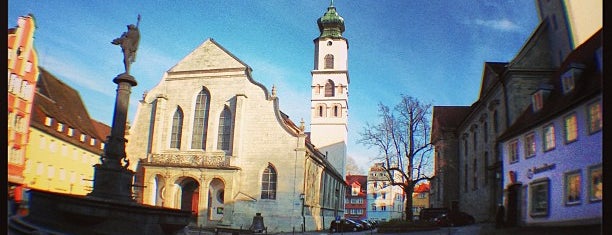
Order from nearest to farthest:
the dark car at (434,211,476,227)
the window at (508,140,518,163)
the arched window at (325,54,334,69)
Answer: the window at (508,140,518,163) < the arched window at (325,54,334,69) < the dark car at (434,211,476,227)

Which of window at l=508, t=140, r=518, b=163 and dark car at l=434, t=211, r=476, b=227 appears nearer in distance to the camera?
window at l=508, t=140, r=518, b=163

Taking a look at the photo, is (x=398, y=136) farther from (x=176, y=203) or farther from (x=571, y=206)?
(x=176, y=203)

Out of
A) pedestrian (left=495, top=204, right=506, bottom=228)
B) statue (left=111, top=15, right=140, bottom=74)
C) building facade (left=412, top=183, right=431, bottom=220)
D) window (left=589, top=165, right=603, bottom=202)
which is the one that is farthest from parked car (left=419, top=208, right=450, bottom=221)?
statue (left=111, top=15, right=140, bottom=74)

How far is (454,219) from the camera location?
1.54 meters

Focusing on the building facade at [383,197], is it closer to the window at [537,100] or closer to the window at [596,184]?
the window at [537,100]

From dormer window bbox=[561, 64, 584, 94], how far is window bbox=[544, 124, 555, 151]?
10 cm

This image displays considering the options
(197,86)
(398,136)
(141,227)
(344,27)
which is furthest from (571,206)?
(197,86)

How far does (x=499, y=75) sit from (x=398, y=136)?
37 centimetres

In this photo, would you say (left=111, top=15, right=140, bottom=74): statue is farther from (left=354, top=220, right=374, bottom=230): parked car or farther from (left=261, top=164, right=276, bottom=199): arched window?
(left=354, top=220, right=374, bottom=230): parked car

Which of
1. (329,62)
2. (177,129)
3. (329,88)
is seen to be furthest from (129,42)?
(329,88)

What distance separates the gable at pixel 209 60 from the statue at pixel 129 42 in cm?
14

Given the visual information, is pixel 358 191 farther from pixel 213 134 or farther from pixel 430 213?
pixel 213 134

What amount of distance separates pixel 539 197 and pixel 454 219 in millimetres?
400

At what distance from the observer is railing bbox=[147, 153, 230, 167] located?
1.61 m
